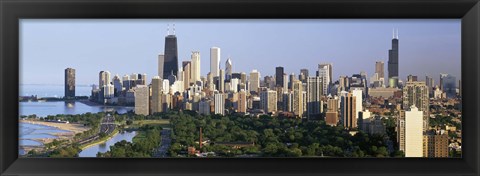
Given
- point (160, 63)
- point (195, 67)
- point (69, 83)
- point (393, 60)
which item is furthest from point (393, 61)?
point (69, 83)

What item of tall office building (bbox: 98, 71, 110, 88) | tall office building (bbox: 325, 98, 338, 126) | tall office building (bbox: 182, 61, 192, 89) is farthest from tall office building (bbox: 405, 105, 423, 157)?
tall office building (bbox: 98, 71, 110, 88)

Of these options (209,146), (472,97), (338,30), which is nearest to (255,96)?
(209,146)

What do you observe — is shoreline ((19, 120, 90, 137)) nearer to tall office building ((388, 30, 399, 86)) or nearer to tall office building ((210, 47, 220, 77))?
tall office building ((210, 47, 220, 77))

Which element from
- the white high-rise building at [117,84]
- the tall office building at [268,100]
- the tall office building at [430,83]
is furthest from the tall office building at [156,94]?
the tall office building at [430,83]

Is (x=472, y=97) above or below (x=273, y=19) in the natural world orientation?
below

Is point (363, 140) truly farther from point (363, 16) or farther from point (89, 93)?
point (89, 93)

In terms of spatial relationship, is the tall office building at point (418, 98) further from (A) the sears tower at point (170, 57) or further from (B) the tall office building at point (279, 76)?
(A) the sears tower at point (170, 57)

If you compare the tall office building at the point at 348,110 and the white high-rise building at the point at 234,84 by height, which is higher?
the white high-rise building at the point at 234,84
